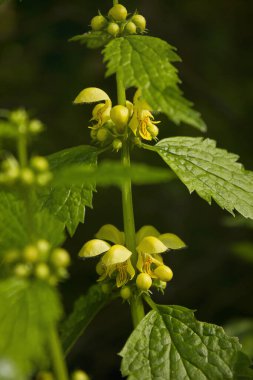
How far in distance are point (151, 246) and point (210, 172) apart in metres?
0.25

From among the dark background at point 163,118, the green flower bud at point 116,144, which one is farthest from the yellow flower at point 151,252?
the dark background at point 163,118

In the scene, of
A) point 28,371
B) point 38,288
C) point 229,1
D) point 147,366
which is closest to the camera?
point 28,371

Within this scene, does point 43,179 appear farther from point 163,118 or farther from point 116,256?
point 163,118

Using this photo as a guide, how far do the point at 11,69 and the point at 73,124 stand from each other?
2.35 ft

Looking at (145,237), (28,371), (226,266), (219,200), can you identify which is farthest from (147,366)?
(226,266)

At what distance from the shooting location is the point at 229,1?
15.9ft

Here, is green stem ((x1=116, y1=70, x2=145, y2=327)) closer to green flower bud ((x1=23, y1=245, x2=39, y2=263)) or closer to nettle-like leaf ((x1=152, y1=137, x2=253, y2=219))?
nettle-like leaf ((x1=152, y1=137, x2=253, y2=219))

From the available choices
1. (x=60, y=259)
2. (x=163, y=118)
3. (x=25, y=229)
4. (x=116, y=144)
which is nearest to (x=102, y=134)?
(x=116, y=144)

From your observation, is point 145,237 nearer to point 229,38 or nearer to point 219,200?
point 219,200

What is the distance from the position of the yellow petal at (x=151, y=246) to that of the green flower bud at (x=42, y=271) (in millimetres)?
548

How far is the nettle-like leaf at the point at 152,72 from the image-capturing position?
1.37 m

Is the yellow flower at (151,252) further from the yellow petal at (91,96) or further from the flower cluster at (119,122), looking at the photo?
the yellow petal at (91,96)

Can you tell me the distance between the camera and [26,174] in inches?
43.4

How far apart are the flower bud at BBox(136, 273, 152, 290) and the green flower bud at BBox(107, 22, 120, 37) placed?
619mm
